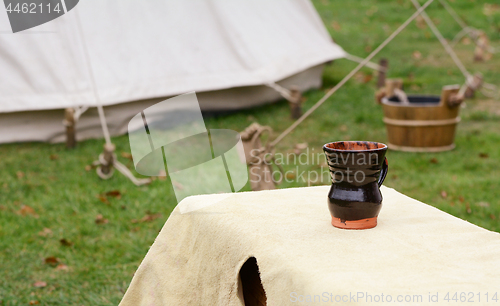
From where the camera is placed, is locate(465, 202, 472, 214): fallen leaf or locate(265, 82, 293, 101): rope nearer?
locate(465, 202, 472, 214): fallen leaf

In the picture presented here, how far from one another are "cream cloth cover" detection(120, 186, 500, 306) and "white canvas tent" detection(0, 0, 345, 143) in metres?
3.64

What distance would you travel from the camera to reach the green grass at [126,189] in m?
2.74

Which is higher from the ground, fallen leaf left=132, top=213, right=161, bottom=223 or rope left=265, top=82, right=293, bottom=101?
rope left=265, top=82, right=293, bottom=101

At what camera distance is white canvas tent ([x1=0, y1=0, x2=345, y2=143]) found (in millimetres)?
4855

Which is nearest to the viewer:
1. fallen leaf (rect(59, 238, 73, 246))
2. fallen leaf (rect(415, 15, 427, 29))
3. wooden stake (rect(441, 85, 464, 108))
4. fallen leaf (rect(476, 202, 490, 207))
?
fallen leaf (rect(59, 238, 73, 246))

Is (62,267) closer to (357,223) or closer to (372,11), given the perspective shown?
(357,223)

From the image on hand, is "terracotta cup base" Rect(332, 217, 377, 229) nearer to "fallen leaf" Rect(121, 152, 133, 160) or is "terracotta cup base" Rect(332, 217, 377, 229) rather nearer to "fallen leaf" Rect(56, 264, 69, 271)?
"fallen leaf" Rect(56, 264, 69, 271)

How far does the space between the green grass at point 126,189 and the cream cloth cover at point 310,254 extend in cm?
104

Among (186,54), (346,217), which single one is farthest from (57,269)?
(186,54)

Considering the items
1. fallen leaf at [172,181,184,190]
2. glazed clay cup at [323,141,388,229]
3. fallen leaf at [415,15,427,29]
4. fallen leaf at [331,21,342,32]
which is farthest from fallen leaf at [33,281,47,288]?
fallen leaf at [415,15,427,29]

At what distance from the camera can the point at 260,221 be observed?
1.34 m

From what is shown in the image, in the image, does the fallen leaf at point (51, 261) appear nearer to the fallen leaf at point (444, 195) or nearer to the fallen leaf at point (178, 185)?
the fallen leaf at point (178, 185)

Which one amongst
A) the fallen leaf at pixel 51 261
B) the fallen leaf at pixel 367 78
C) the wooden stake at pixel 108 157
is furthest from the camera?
the fallen leaf at pixel 367 78

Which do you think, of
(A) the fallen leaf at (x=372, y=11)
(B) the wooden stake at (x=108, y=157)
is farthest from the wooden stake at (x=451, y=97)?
(A) the fallen leaf at (x=372, y=11)
